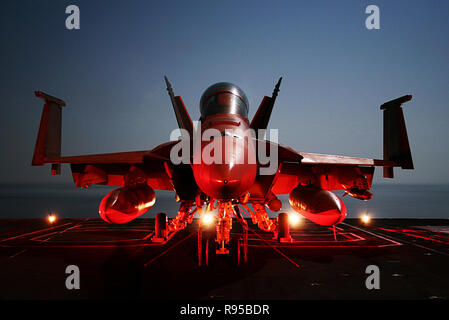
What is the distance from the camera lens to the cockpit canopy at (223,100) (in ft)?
19.2

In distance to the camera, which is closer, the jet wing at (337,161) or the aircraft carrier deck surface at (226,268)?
the aircraft carrier deck surface at (226,268)

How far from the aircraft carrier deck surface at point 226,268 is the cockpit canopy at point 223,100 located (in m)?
4.18

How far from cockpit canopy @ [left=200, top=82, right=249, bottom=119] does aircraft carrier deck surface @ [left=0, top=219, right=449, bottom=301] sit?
13.7ft

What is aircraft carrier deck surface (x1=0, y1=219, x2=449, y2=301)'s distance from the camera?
3.94 m

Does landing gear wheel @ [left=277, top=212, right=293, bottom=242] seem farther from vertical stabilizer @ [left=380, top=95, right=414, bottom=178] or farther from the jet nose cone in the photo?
the jet nose cone

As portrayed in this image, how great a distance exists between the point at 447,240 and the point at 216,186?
10.9m

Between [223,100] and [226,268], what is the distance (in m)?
4.46

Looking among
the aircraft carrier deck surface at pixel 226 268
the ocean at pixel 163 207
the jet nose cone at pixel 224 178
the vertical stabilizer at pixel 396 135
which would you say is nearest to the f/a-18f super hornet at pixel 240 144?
the vertical stabilizer at pixel 396 135

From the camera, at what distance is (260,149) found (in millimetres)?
4273

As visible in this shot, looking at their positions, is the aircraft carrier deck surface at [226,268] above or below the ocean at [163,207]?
above

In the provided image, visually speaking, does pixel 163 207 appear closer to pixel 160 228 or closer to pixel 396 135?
pixel 160 228

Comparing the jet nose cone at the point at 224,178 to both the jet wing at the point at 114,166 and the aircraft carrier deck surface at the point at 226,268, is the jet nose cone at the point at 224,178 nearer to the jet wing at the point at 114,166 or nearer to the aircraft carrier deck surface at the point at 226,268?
the jet wing at the point at 114,166

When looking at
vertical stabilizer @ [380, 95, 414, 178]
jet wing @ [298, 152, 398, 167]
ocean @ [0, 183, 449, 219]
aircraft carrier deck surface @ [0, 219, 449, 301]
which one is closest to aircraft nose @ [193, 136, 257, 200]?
aircraft carrier deck surface @ [0, 219, 449, 301]
